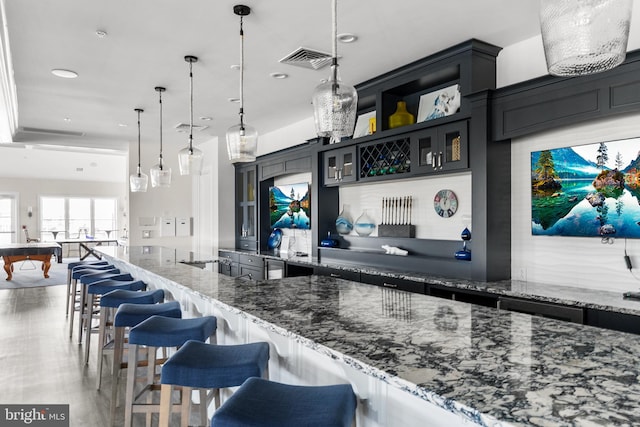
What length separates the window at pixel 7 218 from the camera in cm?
1330

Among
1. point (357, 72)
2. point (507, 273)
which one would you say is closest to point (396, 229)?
point (507, 273)

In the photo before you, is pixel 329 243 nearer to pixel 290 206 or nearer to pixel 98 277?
pixel 290 206

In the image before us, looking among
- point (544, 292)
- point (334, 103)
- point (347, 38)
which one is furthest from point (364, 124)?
point (334, 103)

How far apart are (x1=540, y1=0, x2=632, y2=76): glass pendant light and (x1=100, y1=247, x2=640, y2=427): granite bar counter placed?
852mm

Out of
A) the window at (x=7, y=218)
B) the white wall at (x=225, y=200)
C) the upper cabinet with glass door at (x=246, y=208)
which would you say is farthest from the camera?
the window at (x=7, y=218)

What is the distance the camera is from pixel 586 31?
1171mm

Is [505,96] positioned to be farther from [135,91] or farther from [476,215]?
[135,91]

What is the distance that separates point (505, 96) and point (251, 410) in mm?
2939

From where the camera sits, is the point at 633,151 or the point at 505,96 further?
the point at 505,96

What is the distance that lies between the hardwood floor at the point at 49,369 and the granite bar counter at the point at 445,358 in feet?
4.78

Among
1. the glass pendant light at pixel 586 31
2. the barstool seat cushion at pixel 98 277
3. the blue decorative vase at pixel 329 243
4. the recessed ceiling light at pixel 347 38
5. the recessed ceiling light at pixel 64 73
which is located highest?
the recessed ceiling light at pixel 64 73

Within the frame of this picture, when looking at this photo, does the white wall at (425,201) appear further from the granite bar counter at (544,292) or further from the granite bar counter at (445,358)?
the granite bar counter at (445,358)

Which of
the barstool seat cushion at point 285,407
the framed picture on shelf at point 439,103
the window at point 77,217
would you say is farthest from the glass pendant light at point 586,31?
the window at point 77,217

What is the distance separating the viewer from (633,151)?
2811 mm
